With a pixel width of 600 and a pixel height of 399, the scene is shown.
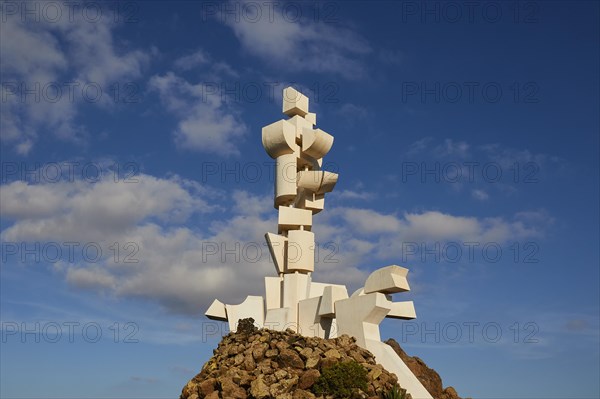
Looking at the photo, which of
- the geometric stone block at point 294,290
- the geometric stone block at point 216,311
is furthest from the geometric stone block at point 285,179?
the geometric stone block at point 216,311

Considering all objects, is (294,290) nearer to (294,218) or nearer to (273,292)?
(273,292)

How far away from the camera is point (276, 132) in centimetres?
3192

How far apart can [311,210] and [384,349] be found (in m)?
8.17

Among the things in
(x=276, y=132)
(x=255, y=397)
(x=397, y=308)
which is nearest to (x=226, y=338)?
(x=255, y=397)

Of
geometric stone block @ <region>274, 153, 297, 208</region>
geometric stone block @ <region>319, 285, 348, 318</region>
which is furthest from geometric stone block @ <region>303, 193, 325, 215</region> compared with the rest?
geometric stone block @ <region>319, 285, 348, 318</region>

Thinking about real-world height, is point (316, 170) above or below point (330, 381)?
above

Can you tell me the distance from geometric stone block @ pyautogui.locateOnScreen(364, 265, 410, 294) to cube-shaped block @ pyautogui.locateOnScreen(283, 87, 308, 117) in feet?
31.3

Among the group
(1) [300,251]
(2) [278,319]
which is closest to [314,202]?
(1) [300,251]

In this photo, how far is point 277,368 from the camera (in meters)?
25.3

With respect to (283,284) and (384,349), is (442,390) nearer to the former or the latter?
(384,349)

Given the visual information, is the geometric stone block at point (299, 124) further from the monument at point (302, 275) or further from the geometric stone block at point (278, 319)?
the geometric stone block at point (278, 319)

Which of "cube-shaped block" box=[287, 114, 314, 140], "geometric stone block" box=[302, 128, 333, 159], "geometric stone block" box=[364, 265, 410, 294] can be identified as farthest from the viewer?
"cube-shaped block" box=[287, 114, 314, 140]

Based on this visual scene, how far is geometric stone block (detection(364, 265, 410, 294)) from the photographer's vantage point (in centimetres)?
2664

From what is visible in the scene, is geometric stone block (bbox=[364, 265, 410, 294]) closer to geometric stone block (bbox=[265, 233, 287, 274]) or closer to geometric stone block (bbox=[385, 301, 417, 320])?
geometric stone block (bbox=[385, 301, 417, 320])
